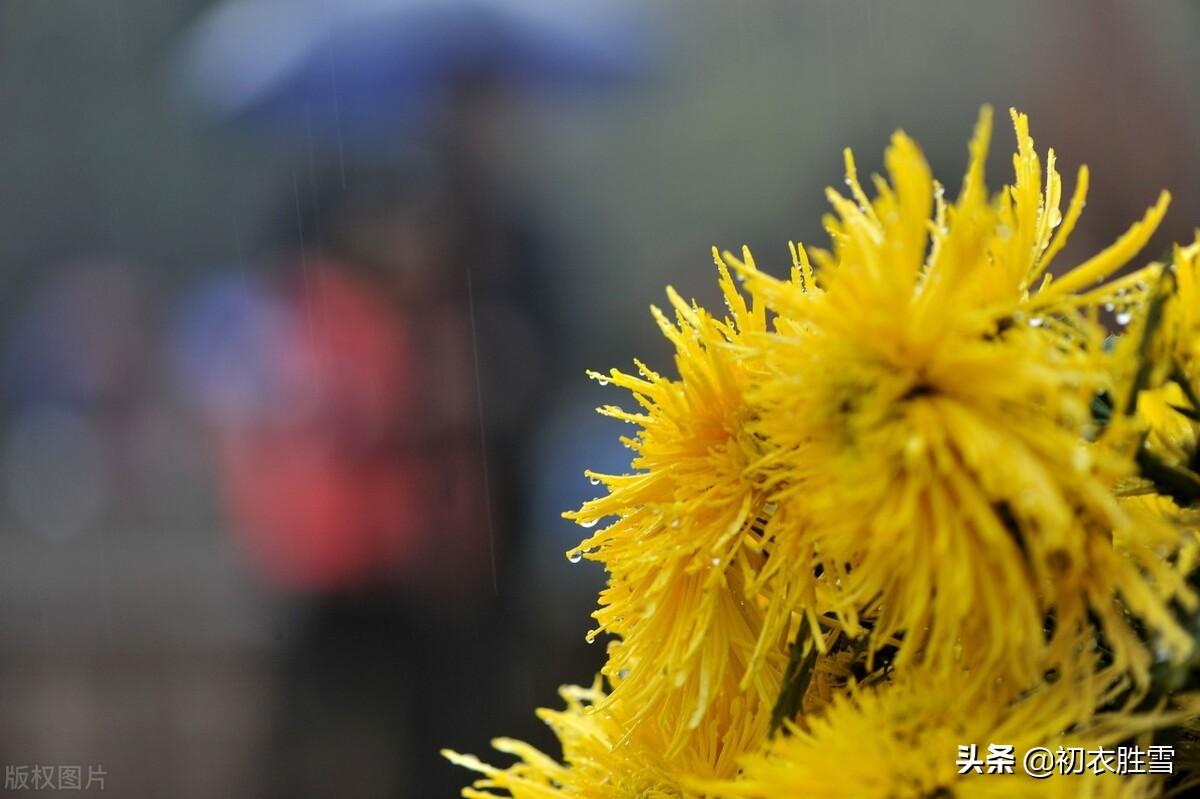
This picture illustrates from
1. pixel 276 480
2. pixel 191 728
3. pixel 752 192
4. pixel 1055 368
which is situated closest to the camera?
pixel 1055 368

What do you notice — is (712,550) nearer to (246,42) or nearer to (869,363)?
(869,363)

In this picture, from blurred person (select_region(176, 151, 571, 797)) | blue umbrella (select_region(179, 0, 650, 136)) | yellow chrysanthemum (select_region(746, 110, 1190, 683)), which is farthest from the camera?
blue umbrella (select_region(179, 0, 650, 136))

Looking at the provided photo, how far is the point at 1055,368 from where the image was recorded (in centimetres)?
22

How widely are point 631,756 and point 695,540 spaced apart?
0.07 meters

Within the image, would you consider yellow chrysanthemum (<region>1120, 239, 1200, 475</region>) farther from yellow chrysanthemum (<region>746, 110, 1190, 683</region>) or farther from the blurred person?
the blurred person

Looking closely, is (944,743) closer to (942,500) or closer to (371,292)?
(942,500)

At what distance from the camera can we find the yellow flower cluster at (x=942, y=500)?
219 millimetres

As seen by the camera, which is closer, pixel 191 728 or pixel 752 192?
pixel 191 728

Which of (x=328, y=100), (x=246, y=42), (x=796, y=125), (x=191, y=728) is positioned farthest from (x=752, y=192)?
(x=191, y=728)

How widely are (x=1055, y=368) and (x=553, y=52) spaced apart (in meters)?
1.55

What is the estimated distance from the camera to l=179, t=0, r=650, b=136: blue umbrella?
158 cm

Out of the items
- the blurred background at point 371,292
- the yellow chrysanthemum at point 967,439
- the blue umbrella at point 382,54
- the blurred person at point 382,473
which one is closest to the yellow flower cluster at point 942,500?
the yellow chrysanthemum at point 967,439

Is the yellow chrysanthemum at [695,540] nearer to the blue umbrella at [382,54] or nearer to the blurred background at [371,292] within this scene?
the blurred background at [371,292]

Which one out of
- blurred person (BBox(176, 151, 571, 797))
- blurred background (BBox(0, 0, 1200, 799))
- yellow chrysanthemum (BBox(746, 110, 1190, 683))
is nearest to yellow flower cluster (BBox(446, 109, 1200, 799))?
yellow chrysanthemum (BBox(746, 110, 1190, 683))
